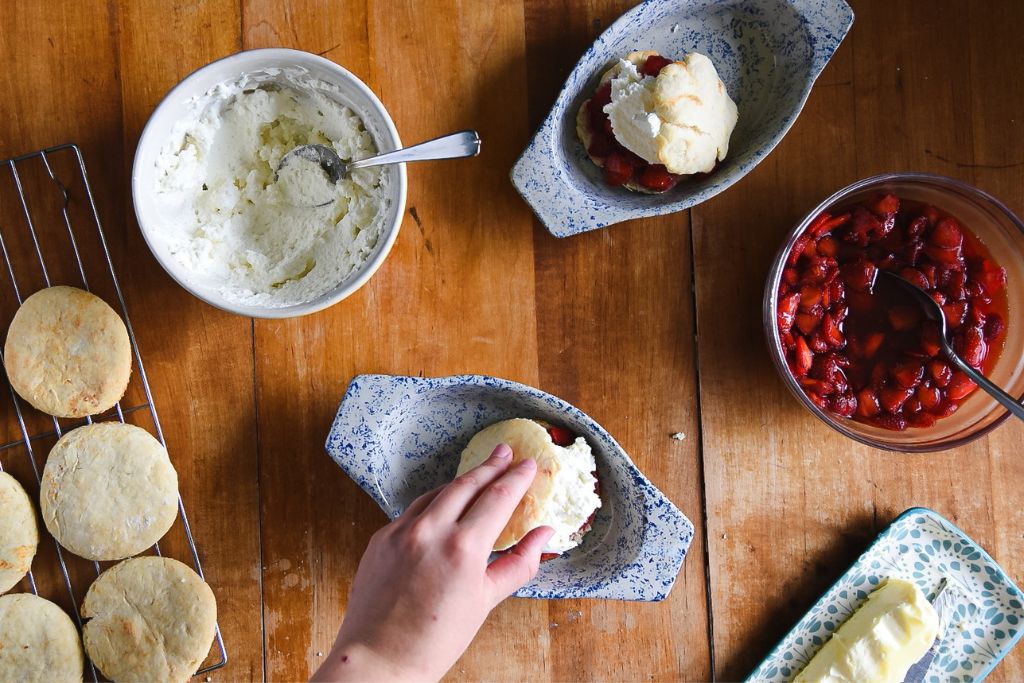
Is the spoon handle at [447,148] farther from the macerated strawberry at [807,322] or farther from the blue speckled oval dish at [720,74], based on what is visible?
the macerated strawberry at [807,322]

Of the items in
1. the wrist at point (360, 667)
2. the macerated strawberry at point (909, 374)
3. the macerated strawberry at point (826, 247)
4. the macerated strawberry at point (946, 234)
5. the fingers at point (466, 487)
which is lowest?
the wrist at point (360, 667)

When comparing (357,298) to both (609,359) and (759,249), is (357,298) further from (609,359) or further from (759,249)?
(759,249)

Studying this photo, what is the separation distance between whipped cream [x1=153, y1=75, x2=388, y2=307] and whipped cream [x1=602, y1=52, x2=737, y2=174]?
0.46 meters

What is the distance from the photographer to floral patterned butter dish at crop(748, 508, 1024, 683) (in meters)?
1.61

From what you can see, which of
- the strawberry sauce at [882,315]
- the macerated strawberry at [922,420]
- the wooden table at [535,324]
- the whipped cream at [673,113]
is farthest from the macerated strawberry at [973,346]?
the whipped cream at [673,113]

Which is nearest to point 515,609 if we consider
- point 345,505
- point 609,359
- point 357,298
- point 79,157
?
point 345,505

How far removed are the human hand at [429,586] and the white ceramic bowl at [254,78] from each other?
416 millimetres

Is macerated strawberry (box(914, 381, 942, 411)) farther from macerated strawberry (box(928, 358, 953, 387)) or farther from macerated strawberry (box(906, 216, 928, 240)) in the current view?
macerated strawberry (box(906, 216, 928, 240))

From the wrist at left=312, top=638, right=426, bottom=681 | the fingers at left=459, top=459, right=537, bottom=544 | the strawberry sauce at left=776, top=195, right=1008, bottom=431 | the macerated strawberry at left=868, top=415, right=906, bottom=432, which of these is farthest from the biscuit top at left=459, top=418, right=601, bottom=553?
the macerated strawberry at left=868, top=415, right=906, bottom=432

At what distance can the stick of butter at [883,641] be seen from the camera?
1.54m

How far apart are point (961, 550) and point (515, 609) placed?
89 centimetres

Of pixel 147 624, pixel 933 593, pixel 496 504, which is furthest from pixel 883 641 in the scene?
pixel 147 624

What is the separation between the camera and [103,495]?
154 cm

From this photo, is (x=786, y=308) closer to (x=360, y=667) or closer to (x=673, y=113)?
(x=673, y=113)
